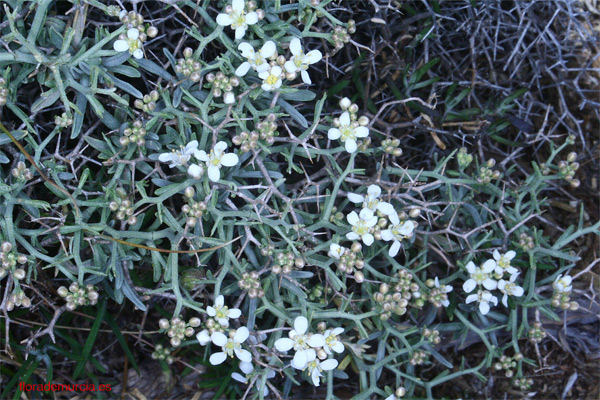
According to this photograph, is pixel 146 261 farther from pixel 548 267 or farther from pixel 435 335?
pixel 548 267

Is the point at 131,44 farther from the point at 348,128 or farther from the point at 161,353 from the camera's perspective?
the point at 161,353

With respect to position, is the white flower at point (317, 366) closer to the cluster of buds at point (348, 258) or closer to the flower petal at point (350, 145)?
the cluster of buds at point (348, 258)

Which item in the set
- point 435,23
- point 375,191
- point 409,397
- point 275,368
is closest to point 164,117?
point 375,191

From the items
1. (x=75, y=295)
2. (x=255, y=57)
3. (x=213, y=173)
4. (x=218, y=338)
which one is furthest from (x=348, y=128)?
(x=75, y=295)

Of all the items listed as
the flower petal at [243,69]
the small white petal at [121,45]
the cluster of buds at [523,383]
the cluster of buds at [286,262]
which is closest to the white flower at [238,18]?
the flower petal at [243,69]

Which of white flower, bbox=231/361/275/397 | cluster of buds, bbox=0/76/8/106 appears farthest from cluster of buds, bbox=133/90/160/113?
white flower, bbox=231/361/275/397

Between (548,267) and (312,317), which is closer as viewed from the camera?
(312,317)
